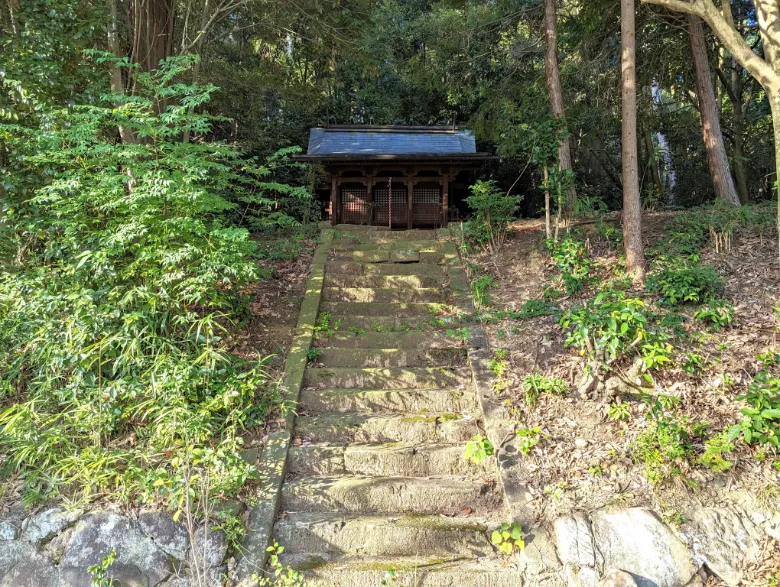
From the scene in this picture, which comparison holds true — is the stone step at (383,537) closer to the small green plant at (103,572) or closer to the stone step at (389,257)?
the small green plant at (103,572)

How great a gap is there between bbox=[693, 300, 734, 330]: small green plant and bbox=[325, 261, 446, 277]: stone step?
331 cm

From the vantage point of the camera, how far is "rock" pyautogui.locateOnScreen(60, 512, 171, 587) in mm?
3090

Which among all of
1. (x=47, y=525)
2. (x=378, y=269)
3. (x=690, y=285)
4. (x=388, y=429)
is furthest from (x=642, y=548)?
(x=378, y=269)

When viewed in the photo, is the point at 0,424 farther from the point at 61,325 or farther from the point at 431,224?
the point at 431,224

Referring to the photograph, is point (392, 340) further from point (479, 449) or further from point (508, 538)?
point (508, 538)

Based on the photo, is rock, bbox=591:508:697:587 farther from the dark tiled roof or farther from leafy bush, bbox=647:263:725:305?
the dark tiled roof

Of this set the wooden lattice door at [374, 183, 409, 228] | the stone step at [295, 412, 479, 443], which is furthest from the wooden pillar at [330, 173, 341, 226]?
the stone step at [295, 412, 479, 443]

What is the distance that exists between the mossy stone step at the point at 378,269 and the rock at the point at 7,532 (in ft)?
14.6

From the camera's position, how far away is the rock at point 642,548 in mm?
2980

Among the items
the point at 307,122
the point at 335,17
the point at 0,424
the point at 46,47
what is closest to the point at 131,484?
the point at 0,424

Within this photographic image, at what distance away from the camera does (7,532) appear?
10.9 feet

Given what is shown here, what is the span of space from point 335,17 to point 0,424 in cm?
740

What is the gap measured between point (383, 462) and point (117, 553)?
6.24 ft

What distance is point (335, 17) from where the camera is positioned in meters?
8.02
